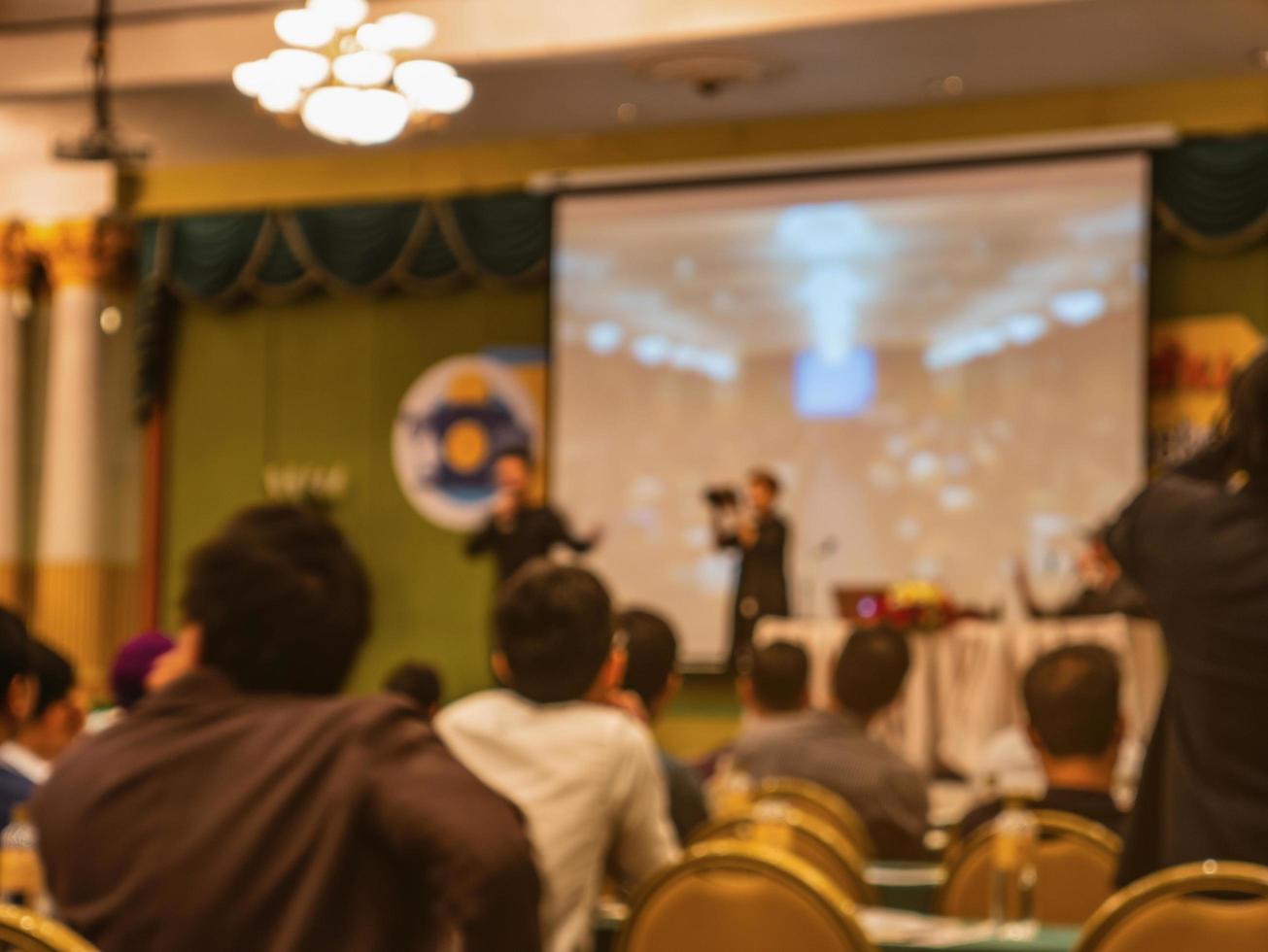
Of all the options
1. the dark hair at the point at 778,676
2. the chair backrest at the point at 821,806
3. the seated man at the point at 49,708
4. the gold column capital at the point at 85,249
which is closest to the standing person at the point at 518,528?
the gold column capital at the point at 85,249

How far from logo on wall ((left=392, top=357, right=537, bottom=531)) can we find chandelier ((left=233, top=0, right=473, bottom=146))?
2.87 m

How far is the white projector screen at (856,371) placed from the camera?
29.8ft

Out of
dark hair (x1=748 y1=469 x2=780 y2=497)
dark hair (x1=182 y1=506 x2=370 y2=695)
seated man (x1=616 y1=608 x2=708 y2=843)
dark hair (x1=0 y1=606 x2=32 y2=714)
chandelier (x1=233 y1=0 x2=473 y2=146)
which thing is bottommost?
seated man (x1=616 y1=608 x2=708 y2=843)

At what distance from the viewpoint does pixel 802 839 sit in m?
3.36

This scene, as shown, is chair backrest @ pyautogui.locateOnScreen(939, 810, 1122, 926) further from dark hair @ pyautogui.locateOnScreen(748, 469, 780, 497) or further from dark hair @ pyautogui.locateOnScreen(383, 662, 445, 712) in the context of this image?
dark hair @ pyautogui.locateOnScreen(748, 469, 780, 497)

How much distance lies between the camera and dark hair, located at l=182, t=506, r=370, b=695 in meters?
1.75

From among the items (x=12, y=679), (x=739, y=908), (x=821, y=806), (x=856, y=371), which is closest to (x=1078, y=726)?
(x=821, y=806)

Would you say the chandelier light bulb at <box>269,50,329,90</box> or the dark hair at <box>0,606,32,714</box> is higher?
the chandelier light bulb at <box>269,50,329,90</box>

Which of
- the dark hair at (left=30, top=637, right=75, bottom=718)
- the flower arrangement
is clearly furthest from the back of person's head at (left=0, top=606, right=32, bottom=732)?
the flower arrangement

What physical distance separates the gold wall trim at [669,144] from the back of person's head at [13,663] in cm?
736

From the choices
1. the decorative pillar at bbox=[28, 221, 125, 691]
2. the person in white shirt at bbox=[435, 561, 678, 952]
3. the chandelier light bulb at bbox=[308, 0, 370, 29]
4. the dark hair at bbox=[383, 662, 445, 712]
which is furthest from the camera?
the decorative pillar at bbox=[28, 221, 125, 691]

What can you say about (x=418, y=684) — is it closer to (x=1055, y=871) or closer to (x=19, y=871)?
(x=1055, y=871)

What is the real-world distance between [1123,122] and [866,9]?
1.66 m

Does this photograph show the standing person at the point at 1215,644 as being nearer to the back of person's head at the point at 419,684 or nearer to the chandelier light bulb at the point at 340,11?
the back of person's head at the point at 419,684
